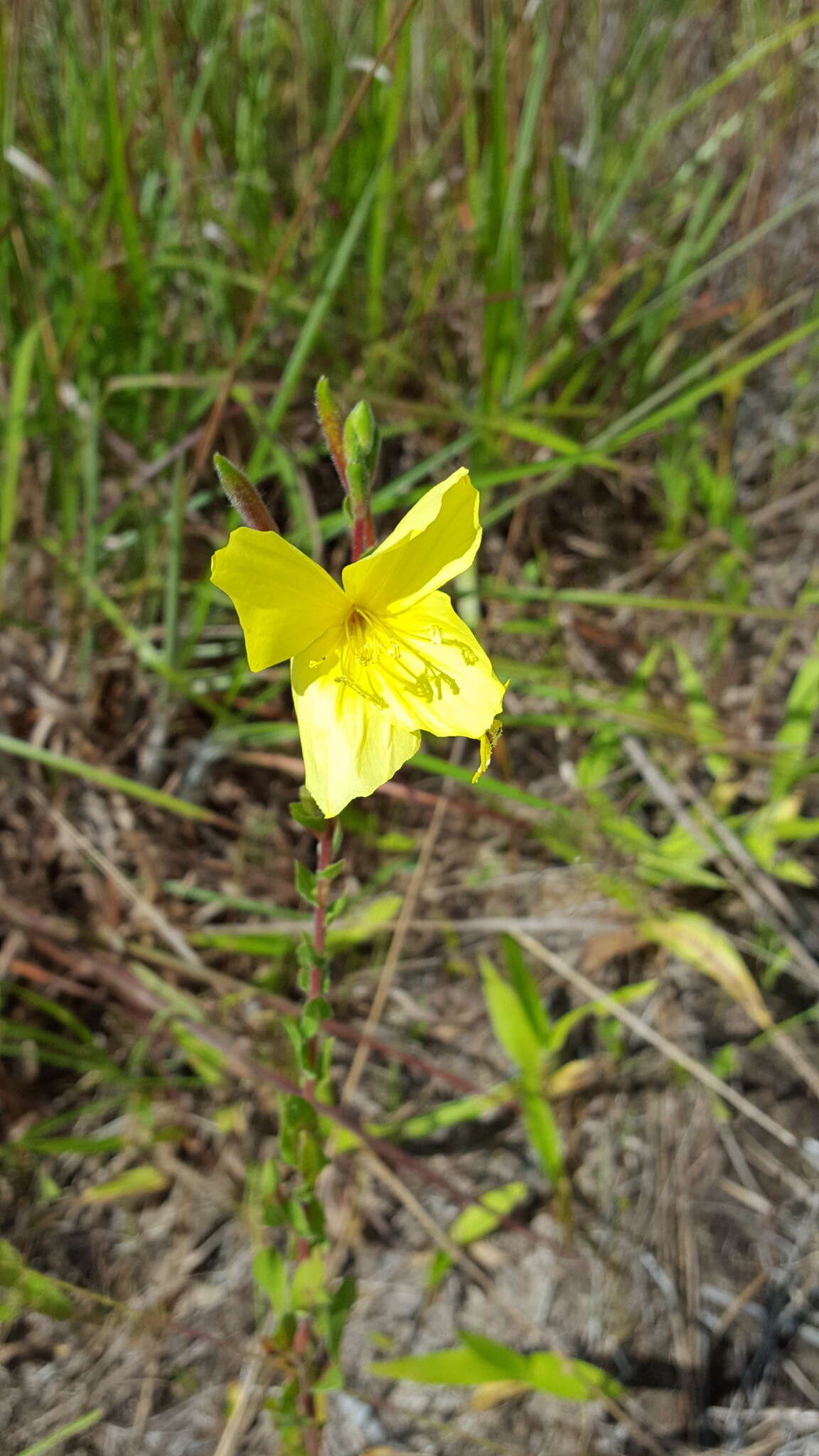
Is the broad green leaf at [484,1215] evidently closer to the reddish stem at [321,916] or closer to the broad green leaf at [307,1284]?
the broad green leaf at [307,1284]

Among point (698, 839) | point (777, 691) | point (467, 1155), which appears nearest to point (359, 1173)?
point (467, 1155)

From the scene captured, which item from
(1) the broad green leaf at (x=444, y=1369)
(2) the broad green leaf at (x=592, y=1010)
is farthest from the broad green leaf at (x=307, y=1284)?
(2) the broad green leaf at (x=592, y=1010)

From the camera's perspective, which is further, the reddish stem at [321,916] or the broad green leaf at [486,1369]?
the broad green leaf at [486,1369]

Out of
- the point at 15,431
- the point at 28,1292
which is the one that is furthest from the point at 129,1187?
the point at 15,431

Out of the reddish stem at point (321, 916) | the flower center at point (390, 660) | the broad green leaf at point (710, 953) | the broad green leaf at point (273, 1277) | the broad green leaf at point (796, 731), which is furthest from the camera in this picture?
the broad green leaf at point (796, 731)

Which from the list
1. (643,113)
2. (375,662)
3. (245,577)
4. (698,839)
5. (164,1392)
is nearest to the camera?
(245,577)

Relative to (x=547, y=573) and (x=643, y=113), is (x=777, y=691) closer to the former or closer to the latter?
(x=547, y=573)

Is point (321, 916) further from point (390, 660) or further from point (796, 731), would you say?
point (796, 731)
